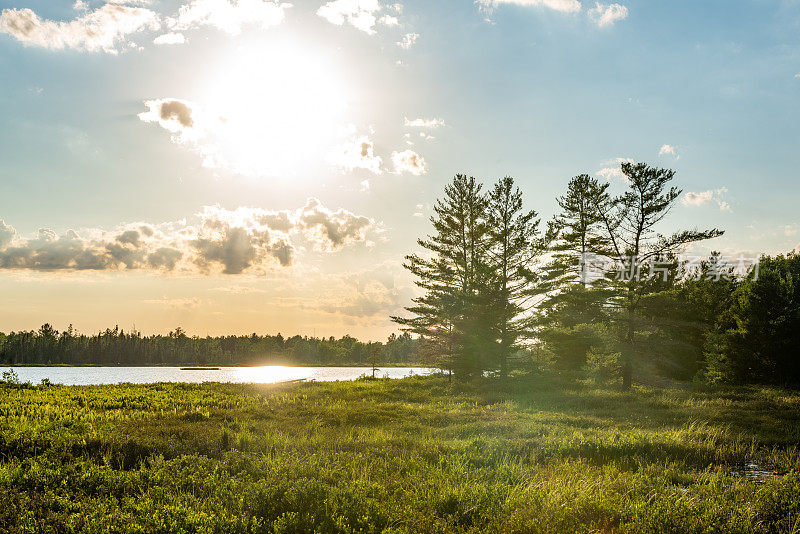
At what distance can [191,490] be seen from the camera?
27.2 ft

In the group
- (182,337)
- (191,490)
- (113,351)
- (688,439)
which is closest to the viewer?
(191,490)

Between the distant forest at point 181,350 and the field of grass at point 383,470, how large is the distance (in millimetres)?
131871

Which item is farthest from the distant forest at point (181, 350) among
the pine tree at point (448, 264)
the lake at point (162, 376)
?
the pine tree at point (448, 264)

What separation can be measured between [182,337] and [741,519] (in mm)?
207478

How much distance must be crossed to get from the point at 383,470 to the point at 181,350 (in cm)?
19255

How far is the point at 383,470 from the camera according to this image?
377 inches

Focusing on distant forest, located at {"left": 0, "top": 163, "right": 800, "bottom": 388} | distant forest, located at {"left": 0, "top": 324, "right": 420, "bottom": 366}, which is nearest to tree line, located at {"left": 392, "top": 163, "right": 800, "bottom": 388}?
distant forest, located at {"left": 0, "top": 163, "right": 800, "bottom": 388}

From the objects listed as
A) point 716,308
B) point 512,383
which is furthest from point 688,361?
point 512,383

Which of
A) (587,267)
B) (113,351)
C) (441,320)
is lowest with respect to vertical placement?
(113,351)

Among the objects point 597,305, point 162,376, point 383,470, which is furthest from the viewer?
point 162,376

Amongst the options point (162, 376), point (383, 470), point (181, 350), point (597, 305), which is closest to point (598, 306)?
point (597, 305)

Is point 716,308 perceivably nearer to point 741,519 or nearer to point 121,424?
point 741,519

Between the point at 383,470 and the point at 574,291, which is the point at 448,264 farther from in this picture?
the point at 383,470

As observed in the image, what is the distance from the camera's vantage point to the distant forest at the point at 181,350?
15912cm
